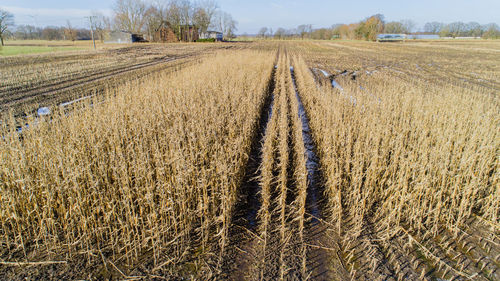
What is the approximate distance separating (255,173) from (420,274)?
9.00 feet

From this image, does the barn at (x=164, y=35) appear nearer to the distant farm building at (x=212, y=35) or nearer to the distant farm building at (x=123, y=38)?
the distant farm building at (x=123, y=38)

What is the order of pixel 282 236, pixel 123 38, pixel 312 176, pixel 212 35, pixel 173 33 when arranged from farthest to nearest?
pixel 212 35
pixel 173 33
pixel 123 38
pixel 312 176
pixel 282 236

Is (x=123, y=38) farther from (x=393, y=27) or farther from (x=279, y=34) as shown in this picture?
(x=393, y=27)

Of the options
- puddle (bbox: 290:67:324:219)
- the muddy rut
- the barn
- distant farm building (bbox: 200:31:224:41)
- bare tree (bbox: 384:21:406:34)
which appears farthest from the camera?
bare tree (bbox: 384:21:406:34)

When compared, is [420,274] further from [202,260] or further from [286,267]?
[202,260]

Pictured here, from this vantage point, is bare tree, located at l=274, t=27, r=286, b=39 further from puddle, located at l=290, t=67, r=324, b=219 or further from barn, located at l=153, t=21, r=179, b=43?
puddle, located at l=290, t=67, r=324, b=219

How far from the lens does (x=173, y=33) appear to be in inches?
2339

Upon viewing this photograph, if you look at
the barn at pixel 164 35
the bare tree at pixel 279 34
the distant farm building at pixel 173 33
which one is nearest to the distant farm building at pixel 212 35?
the distant farm building at pixel 173 33

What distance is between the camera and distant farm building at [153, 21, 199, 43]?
2330 inches

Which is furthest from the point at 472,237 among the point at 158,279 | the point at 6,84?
the point at 6,84

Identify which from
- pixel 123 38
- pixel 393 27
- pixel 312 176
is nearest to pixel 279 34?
pixel 393 27

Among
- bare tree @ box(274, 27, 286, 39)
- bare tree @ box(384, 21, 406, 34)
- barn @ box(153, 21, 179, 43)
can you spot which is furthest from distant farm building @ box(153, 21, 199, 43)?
bare tree @ box(384, 21, 406, 34)

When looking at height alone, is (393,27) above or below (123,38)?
above

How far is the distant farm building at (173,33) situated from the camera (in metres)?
59.2
